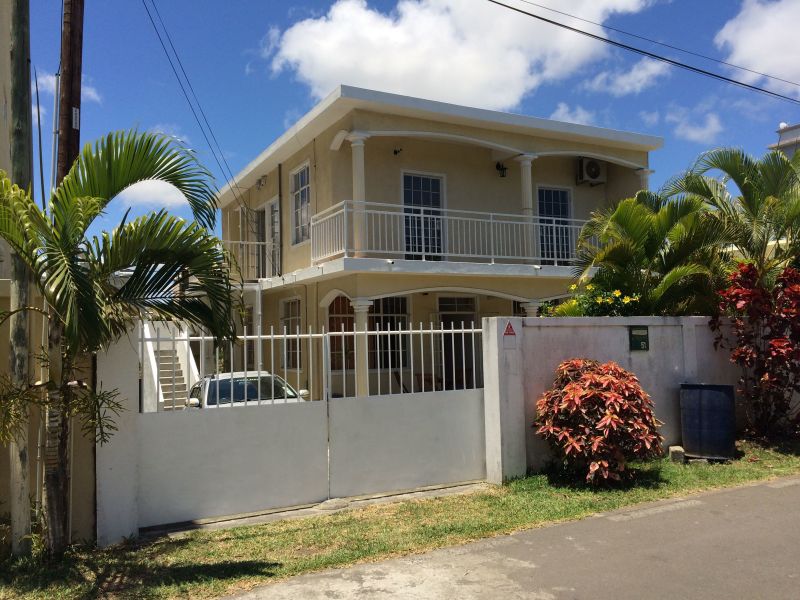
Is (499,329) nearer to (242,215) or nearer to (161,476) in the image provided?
(161,476)

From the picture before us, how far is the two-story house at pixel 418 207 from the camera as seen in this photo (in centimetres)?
1184

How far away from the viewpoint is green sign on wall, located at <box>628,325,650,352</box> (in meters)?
8.45

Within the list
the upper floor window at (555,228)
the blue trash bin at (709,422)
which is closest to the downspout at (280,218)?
the upper floor window at (555,228)

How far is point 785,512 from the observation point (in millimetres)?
6191

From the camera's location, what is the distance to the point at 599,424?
6.98 m

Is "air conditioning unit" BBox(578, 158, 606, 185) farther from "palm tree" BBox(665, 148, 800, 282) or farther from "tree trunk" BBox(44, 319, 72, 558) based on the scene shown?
"tree trunk" BBox(44, 319, 72, 558)

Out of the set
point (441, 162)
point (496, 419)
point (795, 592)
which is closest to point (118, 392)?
point (496, 419)

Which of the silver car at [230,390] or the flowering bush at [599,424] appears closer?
the silver car at [230,390]

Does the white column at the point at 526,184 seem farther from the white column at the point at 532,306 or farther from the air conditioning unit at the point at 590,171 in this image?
the air conditioning unit at the point at 590,171

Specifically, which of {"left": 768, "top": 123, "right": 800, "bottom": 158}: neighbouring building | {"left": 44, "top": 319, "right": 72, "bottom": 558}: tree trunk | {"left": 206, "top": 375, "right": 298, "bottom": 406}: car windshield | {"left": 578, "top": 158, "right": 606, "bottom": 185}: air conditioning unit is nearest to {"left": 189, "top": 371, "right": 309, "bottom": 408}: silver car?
{"left": 206, "top": 375, "right": 298, "bottom": 406}: car windshield

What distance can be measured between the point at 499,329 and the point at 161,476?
12.7 ft

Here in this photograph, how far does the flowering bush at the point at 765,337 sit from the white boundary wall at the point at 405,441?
413 centimetres

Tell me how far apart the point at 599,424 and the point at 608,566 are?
2.29m

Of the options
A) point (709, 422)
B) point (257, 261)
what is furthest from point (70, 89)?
point (257, 261)
